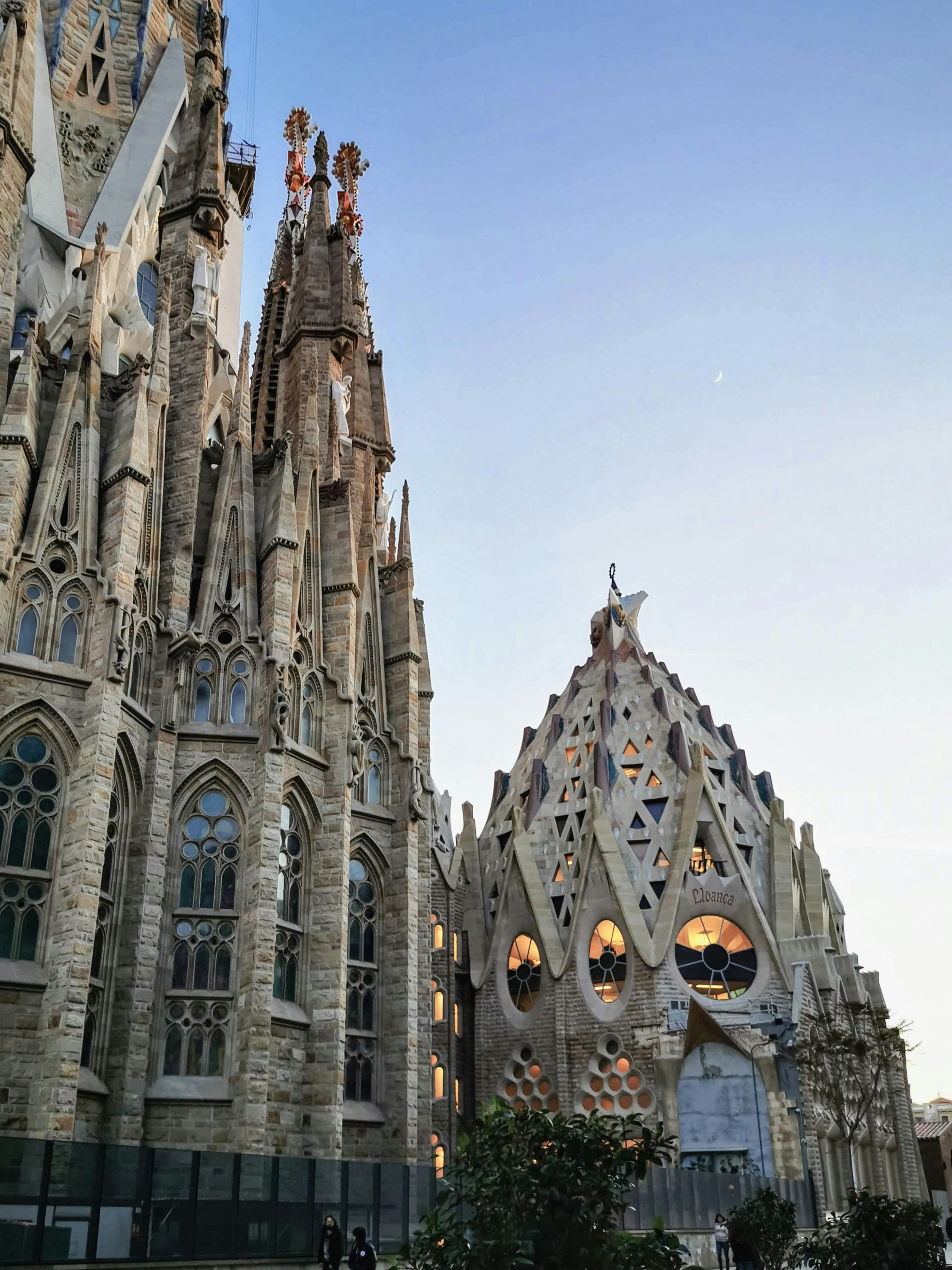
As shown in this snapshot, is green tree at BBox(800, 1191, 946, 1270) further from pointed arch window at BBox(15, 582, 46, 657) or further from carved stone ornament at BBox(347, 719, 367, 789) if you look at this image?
pointed arch window at BBox(15, 582, 46, 657)

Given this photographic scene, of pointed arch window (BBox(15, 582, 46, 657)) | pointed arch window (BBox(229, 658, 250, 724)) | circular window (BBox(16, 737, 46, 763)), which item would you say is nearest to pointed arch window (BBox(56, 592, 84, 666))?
pointed arch window (BBox(15, 582, 46, 657))

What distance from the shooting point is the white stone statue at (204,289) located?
2697 cm

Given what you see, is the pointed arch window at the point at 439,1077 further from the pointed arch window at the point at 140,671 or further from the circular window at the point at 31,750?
the circular window at the point at 31,750

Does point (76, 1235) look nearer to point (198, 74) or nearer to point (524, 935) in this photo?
point (524, 935)

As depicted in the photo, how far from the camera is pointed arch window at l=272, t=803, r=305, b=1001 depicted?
22.0 metres

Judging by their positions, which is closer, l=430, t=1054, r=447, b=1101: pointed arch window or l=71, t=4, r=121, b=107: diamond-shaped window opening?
l=430, t=1054, r=447, b=1101: pointed arch window

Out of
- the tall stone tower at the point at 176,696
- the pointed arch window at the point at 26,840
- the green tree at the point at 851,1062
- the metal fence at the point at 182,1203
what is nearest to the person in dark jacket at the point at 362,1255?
the metal fence at the point at 182,1203

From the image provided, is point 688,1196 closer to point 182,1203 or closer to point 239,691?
point 182,1203

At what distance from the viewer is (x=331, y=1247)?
48.7 feet

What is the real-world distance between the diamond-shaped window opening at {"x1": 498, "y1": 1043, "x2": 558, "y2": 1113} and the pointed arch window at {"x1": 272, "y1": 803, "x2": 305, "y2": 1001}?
13.2 metres

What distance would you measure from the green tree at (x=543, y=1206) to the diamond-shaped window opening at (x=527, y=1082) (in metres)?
25.7

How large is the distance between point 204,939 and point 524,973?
16.5 m

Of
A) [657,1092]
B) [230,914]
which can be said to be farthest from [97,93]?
[657,1092]

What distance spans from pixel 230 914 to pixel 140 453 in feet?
28.2
